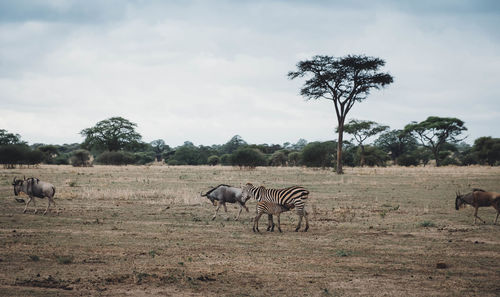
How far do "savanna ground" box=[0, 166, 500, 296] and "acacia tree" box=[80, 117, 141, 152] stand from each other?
200ft

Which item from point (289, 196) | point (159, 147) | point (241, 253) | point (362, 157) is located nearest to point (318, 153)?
point (362, 157)

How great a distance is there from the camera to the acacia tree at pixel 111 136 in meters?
77.8

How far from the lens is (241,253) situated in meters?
10.6

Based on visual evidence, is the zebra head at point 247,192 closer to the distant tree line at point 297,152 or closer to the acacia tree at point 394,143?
the distant tree line at point 297,152

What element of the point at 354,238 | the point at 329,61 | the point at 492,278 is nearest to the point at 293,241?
the point at 354,238

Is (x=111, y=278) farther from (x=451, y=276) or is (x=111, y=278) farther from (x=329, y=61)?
(x=329, y=61)

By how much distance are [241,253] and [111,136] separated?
7262 centimetres

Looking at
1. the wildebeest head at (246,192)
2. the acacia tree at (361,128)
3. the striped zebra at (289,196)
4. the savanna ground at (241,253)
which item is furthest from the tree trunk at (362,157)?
the striped zebra at (289,196)

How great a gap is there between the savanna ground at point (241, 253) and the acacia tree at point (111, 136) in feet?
200

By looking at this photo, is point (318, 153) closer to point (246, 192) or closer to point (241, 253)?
point (246, 192)

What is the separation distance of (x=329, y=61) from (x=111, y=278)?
37678mm

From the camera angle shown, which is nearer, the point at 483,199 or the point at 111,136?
the point at 483,199

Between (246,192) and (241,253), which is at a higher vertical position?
(246,192)

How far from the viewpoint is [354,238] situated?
41.3ft
